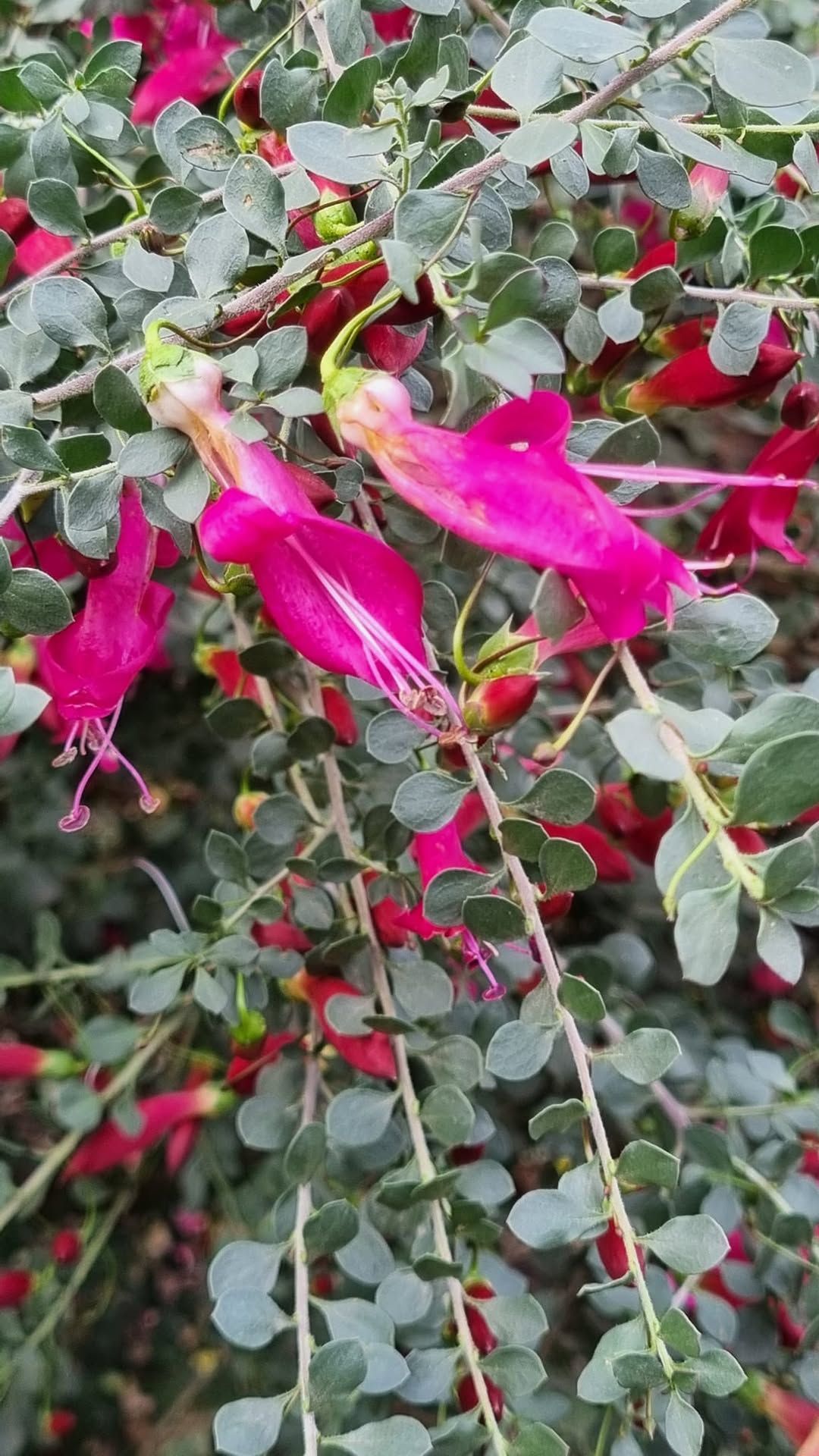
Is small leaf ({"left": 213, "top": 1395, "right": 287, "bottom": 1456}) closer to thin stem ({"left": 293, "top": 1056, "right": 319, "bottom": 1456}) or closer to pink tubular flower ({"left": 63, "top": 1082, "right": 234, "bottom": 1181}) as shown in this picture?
thin stem ({"left": 293, "top": 1056, "right": 319, "bottom": 1456})

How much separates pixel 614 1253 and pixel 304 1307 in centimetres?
16

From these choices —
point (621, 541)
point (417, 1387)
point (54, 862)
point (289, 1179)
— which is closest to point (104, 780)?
point (54, 862)

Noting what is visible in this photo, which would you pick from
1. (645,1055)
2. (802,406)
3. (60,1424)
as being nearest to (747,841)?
(645,1055)

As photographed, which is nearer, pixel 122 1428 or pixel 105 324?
pixel 105 324

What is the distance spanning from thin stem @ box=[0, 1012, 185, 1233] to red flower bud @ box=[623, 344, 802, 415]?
677 millimetres

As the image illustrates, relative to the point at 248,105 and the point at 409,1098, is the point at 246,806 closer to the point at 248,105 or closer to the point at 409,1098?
the point at 409,1098

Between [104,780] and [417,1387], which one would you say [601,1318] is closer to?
[417,1387]

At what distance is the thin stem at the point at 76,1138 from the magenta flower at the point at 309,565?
0.62 metres

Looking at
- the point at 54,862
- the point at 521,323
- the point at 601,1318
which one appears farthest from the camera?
the point at 54,862

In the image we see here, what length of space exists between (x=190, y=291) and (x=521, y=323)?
23 cm

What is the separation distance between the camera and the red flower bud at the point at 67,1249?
3.62ft

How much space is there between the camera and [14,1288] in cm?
104

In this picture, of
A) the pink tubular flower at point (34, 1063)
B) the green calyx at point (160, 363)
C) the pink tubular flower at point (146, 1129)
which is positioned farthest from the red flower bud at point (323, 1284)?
the green calyx at point (160, 363)

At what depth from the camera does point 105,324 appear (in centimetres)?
52
